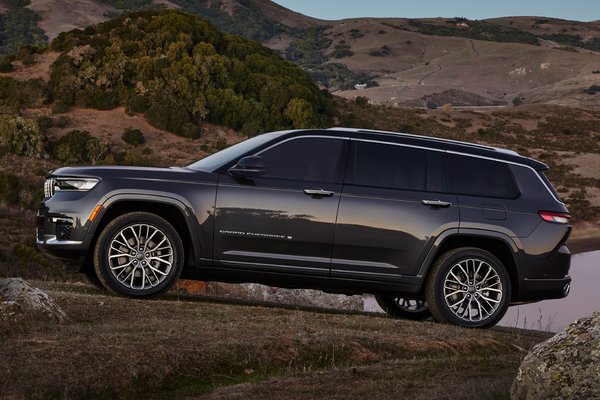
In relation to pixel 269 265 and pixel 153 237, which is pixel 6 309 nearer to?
pixel 153 237

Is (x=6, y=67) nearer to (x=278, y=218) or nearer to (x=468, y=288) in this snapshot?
(x=278, y=218)

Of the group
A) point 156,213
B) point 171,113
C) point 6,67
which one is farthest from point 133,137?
point 156,213

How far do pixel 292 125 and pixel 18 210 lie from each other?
2156 centimetres

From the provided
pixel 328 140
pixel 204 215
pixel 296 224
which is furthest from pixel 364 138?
pixel 204 215

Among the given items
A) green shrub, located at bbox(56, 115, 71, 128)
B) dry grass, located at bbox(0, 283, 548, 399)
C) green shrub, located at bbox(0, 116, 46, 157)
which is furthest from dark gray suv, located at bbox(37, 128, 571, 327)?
green shrub, located at bbox(56, 115, 71, 128)

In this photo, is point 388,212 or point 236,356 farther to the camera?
point 388,212

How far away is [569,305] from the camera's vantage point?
30.3 metres

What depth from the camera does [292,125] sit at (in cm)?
5578

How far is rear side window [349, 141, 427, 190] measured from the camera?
10477 mm

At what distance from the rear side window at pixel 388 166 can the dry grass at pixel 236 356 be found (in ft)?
5.03

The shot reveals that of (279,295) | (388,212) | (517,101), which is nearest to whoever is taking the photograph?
(388,212)

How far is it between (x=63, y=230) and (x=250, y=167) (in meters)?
2.09

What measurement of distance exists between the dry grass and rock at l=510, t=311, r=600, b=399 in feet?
2.49

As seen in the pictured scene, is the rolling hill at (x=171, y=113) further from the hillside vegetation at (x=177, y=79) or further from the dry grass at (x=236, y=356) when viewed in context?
the dry grass at (x=236, y=356)
